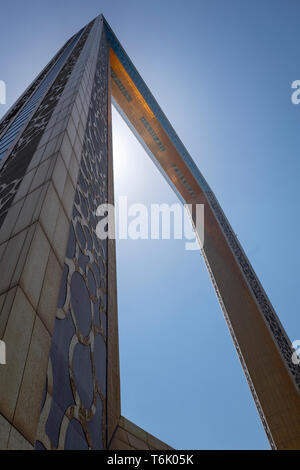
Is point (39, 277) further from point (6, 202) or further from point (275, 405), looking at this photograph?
point (275, 405)

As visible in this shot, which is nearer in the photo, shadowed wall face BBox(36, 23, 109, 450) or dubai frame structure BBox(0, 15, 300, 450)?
dubai frame structure BBox(0, 15, 300, 450)

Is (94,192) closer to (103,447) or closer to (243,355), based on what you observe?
(103,447)

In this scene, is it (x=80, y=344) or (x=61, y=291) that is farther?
(x=80, y=344)

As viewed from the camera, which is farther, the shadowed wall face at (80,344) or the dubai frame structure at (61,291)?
the shadowed wall face at (80,344)

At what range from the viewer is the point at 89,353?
3744 millimetres

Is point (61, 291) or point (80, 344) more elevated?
point (61, 291)

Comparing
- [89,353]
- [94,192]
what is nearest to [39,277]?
[89,353]

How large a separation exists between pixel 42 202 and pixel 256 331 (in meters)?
12.5

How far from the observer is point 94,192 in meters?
5.98

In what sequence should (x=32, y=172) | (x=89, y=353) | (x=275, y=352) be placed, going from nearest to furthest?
(x=89, y=353)
(x=32, y=172)
(x=275, y=352)

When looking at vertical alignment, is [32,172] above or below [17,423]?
above
